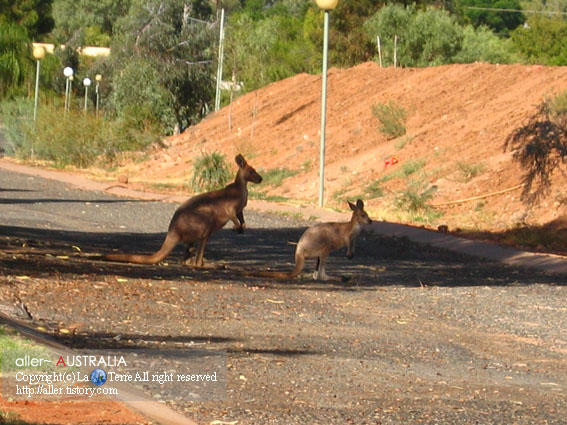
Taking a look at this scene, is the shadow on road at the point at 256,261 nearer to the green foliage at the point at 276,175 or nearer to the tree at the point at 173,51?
the green foliage at the point at 276,175

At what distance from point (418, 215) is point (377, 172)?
271 inches

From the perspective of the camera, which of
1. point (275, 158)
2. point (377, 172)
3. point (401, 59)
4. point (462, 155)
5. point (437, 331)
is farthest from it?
point (401, 59)

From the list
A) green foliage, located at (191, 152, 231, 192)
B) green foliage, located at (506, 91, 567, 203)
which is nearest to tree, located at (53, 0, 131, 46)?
green foliage, located at (191, 152, 231, 192)

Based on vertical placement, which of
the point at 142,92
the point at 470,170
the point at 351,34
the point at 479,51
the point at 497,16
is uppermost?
the point at 497,16

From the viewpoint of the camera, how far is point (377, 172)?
111ft

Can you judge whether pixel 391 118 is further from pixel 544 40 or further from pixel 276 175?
pixel 544 40

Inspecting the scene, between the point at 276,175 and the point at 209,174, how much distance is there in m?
5.00

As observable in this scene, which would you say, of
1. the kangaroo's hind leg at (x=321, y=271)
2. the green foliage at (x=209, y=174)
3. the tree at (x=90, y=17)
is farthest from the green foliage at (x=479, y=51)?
the tree at (x=90, y=17)

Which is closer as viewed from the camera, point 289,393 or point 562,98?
point 289,393

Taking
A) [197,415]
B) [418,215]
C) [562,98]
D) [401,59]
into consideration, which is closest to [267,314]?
[197,415]

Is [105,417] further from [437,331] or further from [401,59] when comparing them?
[401,59]

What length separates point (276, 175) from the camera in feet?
123

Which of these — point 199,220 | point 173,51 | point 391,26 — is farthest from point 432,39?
point 199,220

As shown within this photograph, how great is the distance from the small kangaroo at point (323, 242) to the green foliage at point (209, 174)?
1789 centimetres
